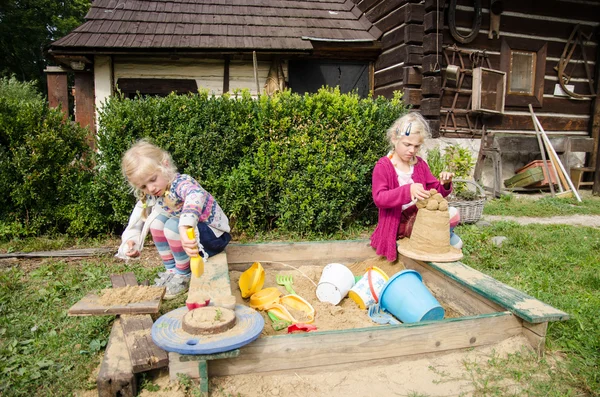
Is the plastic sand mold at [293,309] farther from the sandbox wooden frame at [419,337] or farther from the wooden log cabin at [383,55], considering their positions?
the wooden log cabin at [383,55]

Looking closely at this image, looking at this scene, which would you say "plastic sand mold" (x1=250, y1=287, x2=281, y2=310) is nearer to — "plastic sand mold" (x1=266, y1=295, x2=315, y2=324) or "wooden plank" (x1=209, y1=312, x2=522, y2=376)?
"plastic sand mold" (x1=266, y1=295, x2=315, y2=324)

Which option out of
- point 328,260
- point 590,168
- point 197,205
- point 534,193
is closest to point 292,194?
point 328,260

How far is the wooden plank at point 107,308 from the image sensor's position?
2.35 metres

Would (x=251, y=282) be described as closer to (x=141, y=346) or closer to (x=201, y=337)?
(x=141, y=346)

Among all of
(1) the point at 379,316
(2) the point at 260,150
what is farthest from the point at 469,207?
(1) the point at 379,316

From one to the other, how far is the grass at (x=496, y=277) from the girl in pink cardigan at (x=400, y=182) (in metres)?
0.96

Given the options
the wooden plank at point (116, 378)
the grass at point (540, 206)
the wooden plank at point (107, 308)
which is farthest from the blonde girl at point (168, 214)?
the grass at point (540, 206)

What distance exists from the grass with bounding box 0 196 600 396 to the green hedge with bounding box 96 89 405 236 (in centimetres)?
40

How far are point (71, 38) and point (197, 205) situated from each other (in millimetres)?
6234

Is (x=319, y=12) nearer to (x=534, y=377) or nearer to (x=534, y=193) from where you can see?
(x=534, y=193)

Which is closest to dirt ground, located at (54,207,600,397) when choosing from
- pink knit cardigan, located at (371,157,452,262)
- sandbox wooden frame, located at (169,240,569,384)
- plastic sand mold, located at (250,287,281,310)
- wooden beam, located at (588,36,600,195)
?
sandbox wooden frame, located at (169,240,569,384)

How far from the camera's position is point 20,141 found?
4.65 m

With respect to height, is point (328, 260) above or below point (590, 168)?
below

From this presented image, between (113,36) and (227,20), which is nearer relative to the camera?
(113,36)
